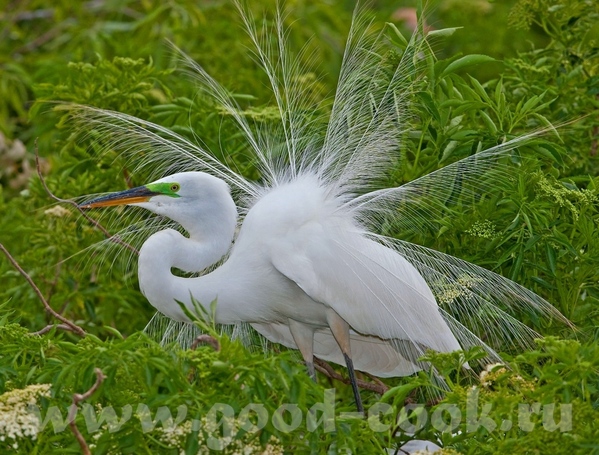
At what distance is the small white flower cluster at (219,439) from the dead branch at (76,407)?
0.14 m

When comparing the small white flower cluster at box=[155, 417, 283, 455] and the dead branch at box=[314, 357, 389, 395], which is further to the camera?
the dead branch at box=[314, 357, 389, 395]

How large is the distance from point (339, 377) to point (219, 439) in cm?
130

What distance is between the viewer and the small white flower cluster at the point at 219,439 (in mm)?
2125

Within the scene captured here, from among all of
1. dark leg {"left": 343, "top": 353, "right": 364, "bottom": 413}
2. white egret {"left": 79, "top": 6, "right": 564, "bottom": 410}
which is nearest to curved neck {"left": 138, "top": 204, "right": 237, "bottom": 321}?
white egret {"left": 79, "top": 6, "right": 564, "bottom": 410}

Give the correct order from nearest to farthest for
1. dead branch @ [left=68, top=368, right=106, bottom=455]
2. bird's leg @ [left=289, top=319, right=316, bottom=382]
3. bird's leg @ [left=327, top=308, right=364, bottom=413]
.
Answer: dead branch @ [left=68, top=368, right=106, bottom=455] → bird's leg @ [left=327, top=308, right=364, bottom=413] → bird's leg @ [left=289, top=319, right=316, bottom=382]

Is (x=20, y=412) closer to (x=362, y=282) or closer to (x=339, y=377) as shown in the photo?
(x=362, y=282)

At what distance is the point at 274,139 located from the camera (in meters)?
3.53

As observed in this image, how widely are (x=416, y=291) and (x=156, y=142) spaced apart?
3.05 ft

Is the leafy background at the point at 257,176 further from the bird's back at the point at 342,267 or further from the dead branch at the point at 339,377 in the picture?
the bird's back at the point at 342,267

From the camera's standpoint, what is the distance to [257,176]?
3781 mm

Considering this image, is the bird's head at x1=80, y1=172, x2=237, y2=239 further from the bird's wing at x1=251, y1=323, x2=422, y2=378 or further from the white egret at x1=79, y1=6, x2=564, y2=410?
the bird's wing at x1=251, y1=323, x2=422, y2=378

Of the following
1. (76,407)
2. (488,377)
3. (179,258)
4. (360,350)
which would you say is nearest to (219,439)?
(76,407)

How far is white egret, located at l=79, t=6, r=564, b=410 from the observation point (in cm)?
292

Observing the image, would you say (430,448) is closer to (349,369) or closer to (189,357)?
(349,369)
